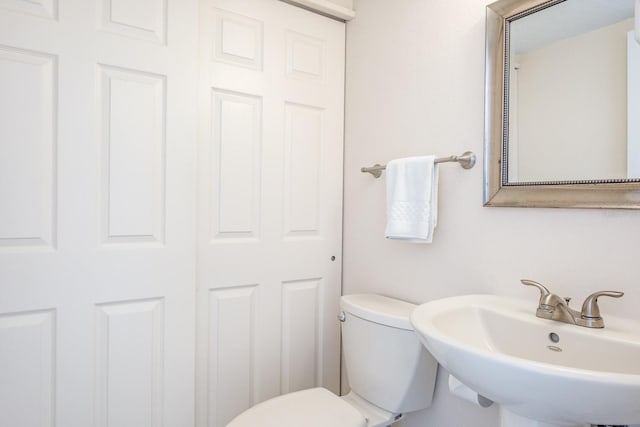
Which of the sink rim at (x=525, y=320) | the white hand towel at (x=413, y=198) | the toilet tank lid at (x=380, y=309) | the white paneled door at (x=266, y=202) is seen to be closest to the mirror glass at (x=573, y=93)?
the white hand towel at (x=413, y=198)

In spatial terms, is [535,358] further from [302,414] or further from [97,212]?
[97,212]

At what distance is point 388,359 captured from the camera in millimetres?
1322

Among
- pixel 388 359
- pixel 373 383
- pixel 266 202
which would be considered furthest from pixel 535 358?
pixel 266 202

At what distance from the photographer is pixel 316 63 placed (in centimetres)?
174

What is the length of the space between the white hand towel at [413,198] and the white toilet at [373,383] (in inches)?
11.3

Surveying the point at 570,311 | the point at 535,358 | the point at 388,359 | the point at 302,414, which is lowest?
the point at 302,414

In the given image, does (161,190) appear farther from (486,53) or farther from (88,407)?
(486,53)

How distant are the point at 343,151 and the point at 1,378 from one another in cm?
146

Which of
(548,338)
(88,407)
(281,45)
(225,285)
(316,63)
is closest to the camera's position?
(548,338)

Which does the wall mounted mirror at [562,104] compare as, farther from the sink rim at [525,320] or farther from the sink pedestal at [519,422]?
the sink pedestal at [519,422]

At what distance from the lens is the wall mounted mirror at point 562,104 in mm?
958

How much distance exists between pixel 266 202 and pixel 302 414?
78 centimetres

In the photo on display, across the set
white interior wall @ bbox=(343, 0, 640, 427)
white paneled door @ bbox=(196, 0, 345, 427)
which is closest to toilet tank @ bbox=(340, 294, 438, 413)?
white interior wall @ bbox=(343, 0, 640, 427)

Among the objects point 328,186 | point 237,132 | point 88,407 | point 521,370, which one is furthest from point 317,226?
point 521,370
